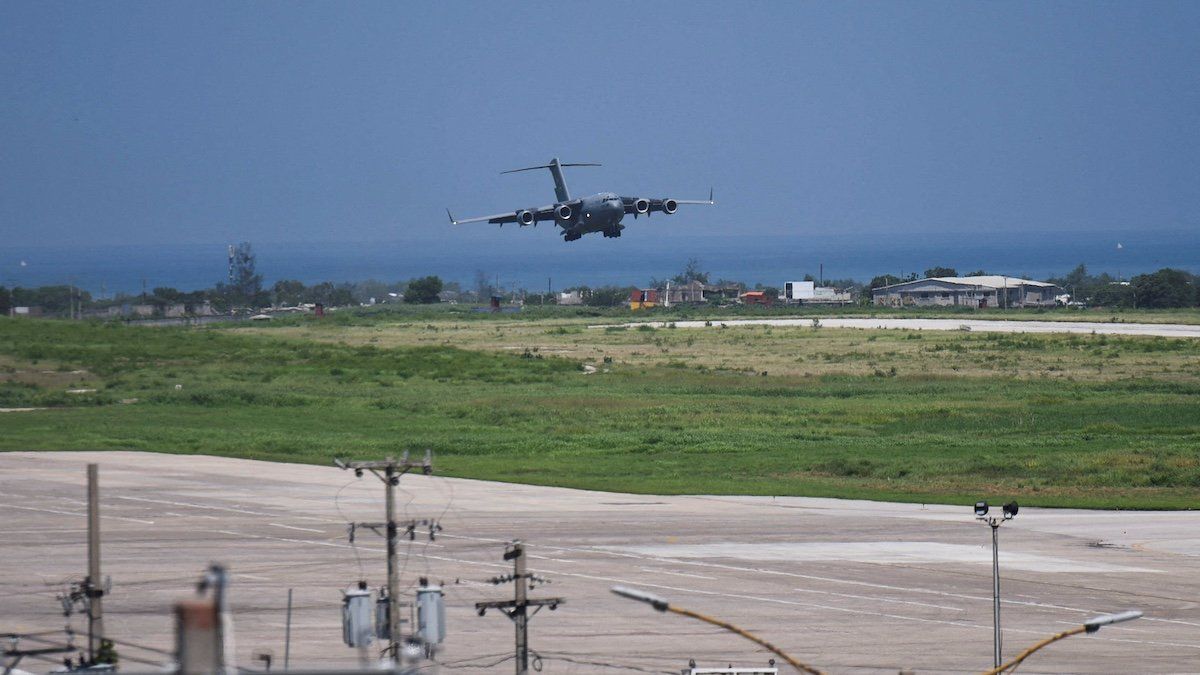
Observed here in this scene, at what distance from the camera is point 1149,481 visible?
55.9 m

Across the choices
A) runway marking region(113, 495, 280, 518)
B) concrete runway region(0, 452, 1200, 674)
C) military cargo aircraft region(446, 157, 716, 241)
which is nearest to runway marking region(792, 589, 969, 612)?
concrete runway region(0, 452, 1200, 674)

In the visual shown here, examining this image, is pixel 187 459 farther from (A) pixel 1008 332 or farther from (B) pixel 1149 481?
(A) pixel 1008 332

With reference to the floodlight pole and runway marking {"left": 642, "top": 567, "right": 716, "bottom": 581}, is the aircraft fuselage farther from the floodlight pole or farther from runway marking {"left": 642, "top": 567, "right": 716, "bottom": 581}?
the floodlight pole

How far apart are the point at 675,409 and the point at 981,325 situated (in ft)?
280

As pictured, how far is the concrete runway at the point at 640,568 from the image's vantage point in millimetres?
31672

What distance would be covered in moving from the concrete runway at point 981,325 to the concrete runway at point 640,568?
97980mm

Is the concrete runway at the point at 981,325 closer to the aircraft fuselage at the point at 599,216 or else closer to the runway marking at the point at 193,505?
Result: the aircraft fuselage at the point at 599,216

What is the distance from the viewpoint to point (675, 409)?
8175 cm

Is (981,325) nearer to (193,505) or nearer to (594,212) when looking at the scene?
(594,212)

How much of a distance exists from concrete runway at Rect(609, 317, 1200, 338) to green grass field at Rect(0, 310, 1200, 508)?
11290 mm

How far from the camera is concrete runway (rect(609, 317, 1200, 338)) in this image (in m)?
144

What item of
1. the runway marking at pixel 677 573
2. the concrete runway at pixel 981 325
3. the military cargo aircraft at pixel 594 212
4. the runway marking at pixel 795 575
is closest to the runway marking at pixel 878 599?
the runway marking at pixel 795 575

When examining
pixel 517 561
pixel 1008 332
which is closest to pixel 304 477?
pixel 517 561

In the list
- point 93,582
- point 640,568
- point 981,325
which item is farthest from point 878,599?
point 981,325
